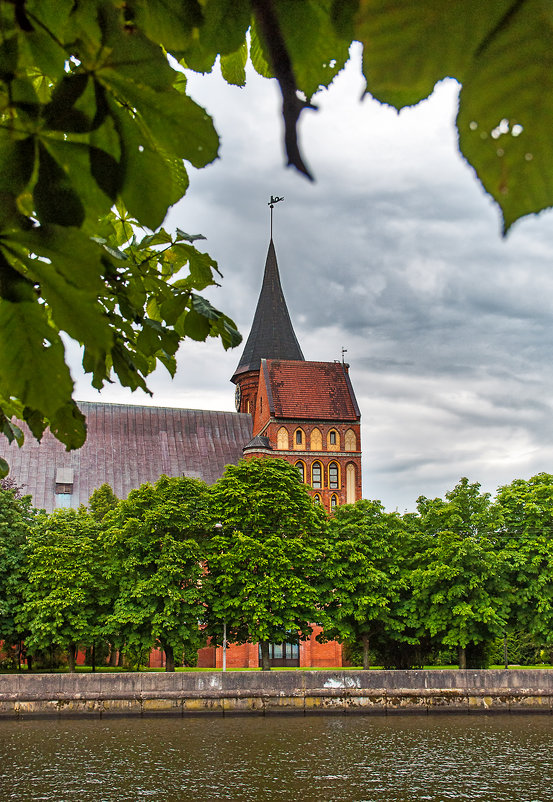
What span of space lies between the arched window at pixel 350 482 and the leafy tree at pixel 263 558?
11.2m

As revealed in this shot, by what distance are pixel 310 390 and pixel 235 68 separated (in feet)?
146

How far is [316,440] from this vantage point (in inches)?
1754

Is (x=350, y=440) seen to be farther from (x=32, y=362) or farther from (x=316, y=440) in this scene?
(x=32, y=362)

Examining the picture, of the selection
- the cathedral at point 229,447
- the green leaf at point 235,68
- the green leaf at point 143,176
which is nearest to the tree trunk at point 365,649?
the cathedral at point 229,447

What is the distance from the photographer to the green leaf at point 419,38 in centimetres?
63

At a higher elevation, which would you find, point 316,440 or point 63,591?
point 316,440

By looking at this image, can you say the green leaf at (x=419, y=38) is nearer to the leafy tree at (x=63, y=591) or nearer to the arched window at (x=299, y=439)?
the leafy tree at (x=63, y=591)

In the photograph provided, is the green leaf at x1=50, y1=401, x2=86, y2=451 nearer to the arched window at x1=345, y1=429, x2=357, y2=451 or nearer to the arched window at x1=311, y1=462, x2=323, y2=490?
the arched window at x1=311, y1=462, x2=323, y2=490

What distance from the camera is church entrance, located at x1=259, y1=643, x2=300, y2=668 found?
4071cm

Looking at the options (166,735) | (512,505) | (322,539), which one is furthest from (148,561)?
(512,505)

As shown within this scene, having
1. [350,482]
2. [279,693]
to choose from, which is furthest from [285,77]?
[350,482]

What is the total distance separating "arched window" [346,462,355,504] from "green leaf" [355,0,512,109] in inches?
1707

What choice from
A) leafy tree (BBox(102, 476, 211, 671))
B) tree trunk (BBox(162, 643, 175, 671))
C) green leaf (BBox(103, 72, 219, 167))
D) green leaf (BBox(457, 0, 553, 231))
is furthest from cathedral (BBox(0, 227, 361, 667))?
green leaf (BBox(457, 0, 553, 231))

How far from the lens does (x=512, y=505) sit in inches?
1256
